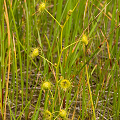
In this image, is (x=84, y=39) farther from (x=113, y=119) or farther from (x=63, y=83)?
(x=113, y=119)

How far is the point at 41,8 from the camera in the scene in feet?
2.45

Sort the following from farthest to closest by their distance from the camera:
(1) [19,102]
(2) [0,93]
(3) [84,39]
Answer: (1) [19,102] → (2) [0,93] → (3) [84,39]

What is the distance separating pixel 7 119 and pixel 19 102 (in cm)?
15

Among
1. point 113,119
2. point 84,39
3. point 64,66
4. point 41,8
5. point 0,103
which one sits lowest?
point 113,119

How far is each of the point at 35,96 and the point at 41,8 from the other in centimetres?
68

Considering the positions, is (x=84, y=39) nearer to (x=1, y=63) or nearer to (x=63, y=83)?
(x=63, y=83)

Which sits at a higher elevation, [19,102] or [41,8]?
[41,8]

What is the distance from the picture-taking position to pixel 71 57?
103cm

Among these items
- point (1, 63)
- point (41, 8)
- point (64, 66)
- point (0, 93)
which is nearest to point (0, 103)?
point (0, 93)

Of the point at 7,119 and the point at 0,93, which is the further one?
the point at 7,119

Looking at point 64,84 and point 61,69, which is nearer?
point 64,84

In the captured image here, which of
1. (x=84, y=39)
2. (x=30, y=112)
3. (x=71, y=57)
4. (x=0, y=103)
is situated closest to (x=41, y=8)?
(x=84, y=39)

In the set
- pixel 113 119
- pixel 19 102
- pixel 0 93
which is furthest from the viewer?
pixel 19 102

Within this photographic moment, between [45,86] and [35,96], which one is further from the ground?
[45,86]
